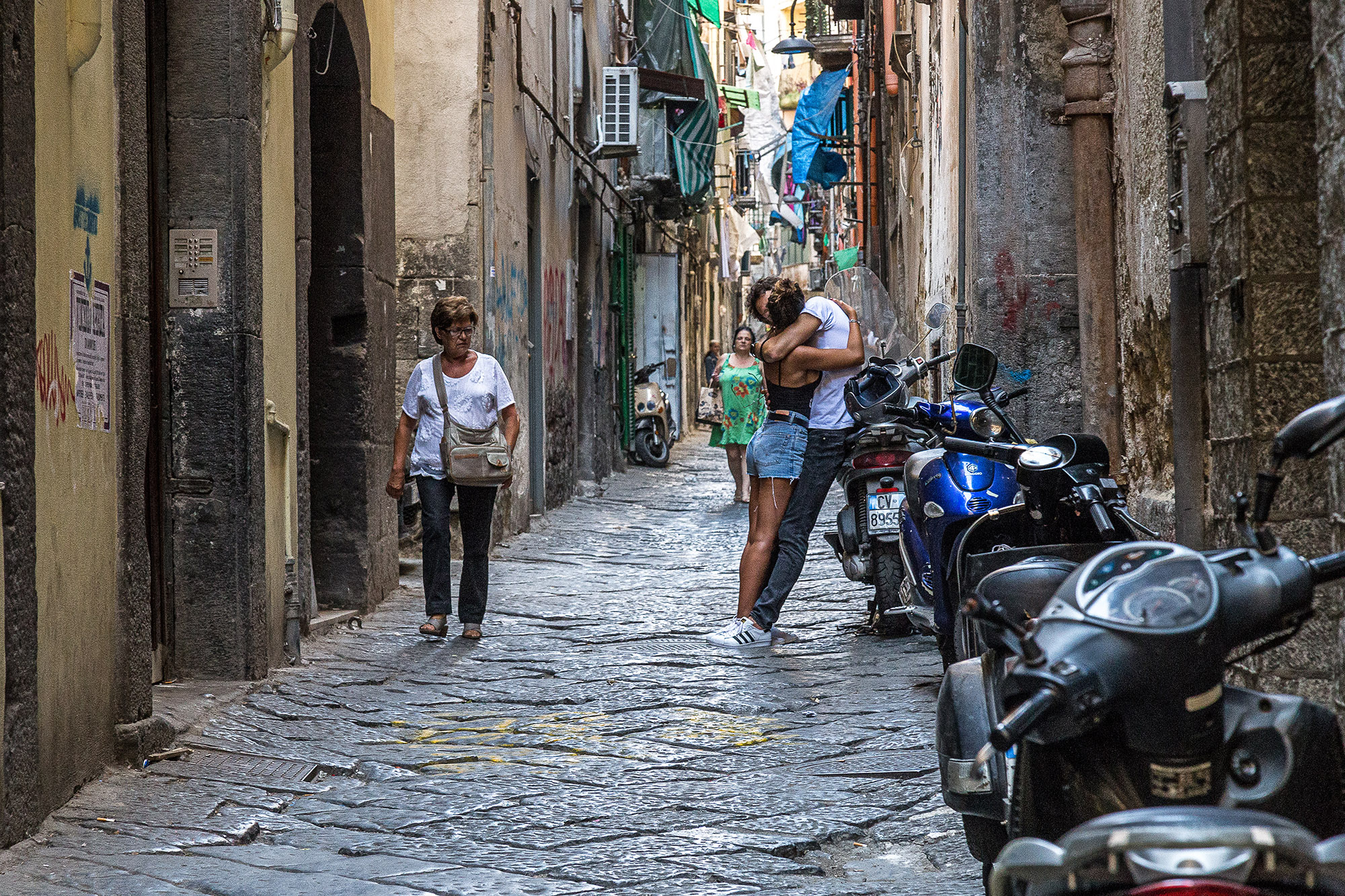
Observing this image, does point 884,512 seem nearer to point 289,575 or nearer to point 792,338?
point 792,338

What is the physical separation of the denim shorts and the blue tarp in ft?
50.6

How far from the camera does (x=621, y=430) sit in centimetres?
2228

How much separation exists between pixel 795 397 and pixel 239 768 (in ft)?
10.9

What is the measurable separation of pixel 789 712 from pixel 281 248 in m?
3.13

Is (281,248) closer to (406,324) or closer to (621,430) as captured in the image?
(406,324)

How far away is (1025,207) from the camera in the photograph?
10453mm

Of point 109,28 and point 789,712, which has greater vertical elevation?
point 109,28

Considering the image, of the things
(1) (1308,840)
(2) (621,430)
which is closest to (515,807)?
(1) (1308,840)

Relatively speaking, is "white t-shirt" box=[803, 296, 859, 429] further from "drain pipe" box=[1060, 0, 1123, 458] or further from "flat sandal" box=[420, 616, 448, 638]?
"drain pipe" box=[1060, 0, 1123, 458]

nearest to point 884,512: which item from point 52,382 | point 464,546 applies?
point 464,546

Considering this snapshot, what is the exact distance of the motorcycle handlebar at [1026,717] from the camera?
1909 mm

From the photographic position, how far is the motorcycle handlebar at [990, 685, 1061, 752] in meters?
1.91

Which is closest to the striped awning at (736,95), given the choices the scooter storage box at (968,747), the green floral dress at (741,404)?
the green floral dress at (741,404)

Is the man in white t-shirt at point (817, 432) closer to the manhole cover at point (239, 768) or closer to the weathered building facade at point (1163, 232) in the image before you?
the weathered building facade at point (1163, 232)
